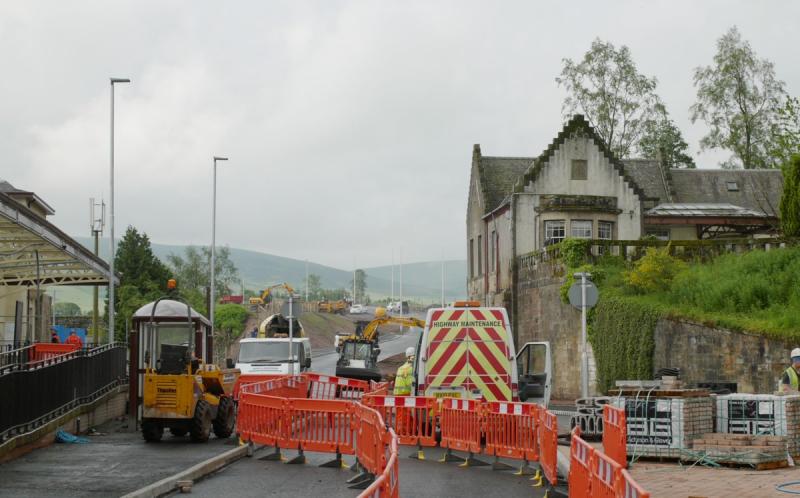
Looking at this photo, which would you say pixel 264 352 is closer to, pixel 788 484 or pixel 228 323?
pixel 788 484

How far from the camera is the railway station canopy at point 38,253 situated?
57.3 feet

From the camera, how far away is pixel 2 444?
50.9 ft

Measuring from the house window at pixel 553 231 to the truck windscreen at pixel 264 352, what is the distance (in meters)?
17.4

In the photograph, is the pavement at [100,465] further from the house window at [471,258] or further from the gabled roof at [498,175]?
the house window at [471,258]

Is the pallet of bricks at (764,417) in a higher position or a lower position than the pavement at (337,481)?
higher

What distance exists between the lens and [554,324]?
38.2 meters

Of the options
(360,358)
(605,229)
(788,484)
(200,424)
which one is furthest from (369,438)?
(605,229)

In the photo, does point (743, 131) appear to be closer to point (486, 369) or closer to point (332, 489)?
point (486, 369)

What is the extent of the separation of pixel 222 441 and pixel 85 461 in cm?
393

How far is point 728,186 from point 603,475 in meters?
45.9

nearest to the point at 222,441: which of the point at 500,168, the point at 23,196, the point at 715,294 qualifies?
the point at 715,294

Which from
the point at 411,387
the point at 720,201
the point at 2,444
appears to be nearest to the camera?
the point at 2,444

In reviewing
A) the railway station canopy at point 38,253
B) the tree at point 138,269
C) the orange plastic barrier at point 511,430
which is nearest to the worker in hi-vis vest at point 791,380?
the orange plastic barrier at point 511,430

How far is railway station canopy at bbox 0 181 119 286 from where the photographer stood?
17453mm
